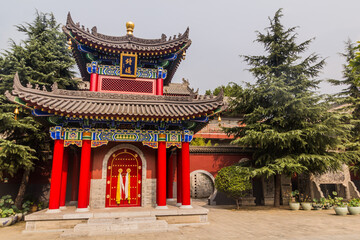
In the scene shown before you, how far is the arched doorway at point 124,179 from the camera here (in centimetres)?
1045

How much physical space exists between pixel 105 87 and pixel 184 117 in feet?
14.9

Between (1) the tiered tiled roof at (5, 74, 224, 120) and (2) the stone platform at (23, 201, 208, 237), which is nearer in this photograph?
(2) the stone platform at (23, 201, 208, 237)

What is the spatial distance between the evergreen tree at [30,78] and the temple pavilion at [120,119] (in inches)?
115

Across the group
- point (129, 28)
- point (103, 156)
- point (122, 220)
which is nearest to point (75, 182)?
point (103, 156)

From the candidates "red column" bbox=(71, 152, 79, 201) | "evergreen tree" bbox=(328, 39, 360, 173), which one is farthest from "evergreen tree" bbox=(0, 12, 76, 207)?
"evergreen tree" bbox=(328, 39, 360, 173)

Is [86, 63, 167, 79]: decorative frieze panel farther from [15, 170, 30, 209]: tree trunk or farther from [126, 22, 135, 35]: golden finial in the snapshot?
Answer: [15, 170, 30, 209]: tree trunk

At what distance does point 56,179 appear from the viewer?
30.4ft

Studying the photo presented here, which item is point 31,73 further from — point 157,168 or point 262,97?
point 262,97

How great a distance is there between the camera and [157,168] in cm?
1094

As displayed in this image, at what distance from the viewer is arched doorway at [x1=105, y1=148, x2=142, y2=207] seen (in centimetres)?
1045

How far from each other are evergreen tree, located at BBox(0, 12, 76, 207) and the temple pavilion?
2928 mm

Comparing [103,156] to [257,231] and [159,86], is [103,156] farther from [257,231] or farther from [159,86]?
[257,231]

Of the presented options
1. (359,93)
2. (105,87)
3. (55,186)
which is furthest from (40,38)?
(359,93)

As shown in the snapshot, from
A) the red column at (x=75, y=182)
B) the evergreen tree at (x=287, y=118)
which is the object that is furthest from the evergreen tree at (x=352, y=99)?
the red column at (x=75, y=182)
